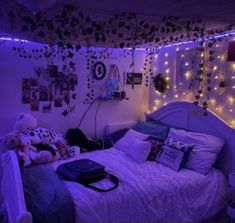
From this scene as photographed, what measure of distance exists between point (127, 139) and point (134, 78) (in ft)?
3.93

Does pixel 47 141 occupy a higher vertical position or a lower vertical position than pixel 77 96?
lower

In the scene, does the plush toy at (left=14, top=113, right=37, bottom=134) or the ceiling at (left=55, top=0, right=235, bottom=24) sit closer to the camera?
the ceiling at (left=55, top=0, right=235, bottom=24)

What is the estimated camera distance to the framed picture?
4.33m

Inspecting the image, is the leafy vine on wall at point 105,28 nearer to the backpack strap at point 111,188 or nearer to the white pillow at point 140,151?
the white pillow at point 140,151

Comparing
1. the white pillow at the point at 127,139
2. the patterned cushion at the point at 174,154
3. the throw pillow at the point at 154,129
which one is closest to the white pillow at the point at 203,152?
the patterned cushion at the point at 174,154

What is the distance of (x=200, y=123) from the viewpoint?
335 cm

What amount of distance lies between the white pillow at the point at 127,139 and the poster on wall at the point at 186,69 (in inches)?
36.4

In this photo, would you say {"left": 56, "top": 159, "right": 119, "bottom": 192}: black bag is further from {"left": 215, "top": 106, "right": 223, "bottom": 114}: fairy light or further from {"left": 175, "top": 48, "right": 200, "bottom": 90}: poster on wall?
{"left": 175, "top": 48, "right": 200, "bottom": 90}: poster on wall

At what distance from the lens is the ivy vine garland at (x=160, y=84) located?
160 inches

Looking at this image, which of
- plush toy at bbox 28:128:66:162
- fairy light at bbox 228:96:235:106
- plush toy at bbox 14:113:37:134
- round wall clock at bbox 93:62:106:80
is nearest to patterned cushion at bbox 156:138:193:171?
fairy light at bbox 228:96:235:106

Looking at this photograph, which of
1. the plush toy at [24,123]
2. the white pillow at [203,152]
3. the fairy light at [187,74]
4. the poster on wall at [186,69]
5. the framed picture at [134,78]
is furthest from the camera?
the framed picture at [134,78]

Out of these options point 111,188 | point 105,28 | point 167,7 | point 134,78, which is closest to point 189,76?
point 134,78

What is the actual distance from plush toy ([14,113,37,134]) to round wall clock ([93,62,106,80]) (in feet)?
3.99

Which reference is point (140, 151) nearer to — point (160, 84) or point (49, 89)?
point (160, 84)
